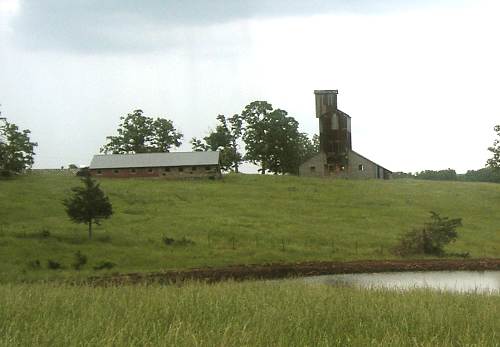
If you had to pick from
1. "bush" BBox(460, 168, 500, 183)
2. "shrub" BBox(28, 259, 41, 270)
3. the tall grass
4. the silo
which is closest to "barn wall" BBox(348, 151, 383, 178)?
the silo

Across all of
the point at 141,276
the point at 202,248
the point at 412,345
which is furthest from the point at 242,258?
the point at 412,345

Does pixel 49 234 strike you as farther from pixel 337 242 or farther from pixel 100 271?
pixel 337 242

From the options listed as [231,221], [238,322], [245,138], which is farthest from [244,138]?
[238,322]

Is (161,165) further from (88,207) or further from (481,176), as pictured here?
(481,176)

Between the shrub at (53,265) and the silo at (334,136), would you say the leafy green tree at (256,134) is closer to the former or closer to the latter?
the silo at (334,136)

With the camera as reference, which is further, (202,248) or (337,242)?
(337,242)

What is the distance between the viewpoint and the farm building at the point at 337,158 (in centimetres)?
10550

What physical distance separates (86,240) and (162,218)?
1259cm

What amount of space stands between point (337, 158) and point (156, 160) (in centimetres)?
3064

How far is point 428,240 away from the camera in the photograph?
4562cm

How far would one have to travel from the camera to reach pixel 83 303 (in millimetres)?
12328

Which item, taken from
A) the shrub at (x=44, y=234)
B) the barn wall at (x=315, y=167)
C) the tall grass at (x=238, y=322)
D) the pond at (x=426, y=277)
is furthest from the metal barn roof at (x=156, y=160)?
the tall grass at (x=238, y=322)

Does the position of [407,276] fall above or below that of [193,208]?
below

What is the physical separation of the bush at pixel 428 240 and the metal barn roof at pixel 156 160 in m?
54.7
